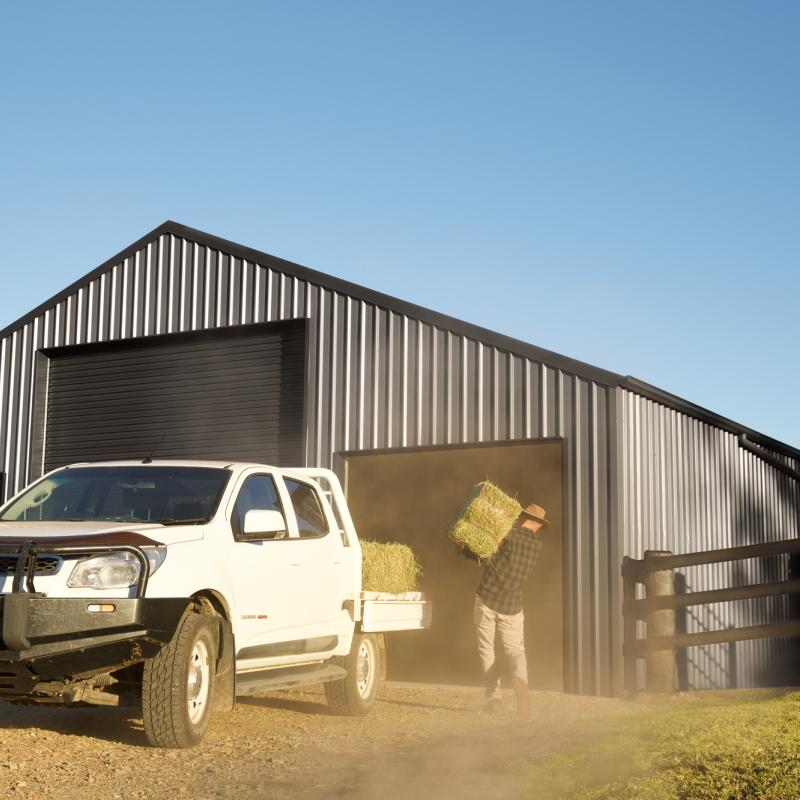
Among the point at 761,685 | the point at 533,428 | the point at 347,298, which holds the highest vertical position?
the point at 347,298

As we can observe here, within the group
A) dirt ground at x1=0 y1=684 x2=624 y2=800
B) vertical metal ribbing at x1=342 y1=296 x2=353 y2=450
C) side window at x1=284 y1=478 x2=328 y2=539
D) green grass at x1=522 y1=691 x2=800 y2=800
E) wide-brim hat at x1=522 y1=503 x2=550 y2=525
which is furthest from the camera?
vertical metal ribbing at x1=342 y1=296 x2=353 y2=450

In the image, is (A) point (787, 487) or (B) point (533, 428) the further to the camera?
(A) point (787, 487)

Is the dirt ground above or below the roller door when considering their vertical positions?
below

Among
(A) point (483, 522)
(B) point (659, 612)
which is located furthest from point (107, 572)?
(B) point (659, 612)

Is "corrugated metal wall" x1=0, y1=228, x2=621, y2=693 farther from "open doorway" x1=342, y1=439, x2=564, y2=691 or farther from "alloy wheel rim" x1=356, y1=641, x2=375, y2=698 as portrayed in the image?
"alloy wheel rim" x1=356, y1=641, x2=375, y2=698

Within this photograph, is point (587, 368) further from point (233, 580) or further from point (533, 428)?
point (233, 580)

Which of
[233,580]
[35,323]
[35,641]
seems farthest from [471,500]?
[35,323]

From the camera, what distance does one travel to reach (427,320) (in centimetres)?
1611

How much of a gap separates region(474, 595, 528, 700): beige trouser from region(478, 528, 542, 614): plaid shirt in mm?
83

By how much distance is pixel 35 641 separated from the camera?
7.86 m

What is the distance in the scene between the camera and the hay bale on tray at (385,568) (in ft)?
43.7

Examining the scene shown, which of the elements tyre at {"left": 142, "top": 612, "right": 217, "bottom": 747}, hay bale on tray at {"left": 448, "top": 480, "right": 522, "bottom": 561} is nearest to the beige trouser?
hay bale on tray at {"left": 448, "top": 480, "right": 522, "bottom": 561}

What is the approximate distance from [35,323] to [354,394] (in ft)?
21.8

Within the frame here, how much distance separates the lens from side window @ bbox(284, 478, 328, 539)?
1104 cm
